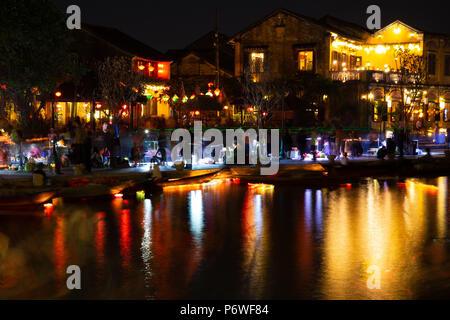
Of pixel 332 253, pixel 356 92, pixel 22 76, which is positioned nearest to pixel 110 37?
pixel 356 92

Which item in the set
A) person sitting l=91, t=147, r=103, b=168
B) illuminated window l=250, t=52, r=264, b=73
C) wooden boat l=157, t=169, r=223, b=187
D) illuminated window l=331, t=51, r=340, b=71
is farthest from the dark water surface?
illuminated window l=331, t=51, r=340, b=71

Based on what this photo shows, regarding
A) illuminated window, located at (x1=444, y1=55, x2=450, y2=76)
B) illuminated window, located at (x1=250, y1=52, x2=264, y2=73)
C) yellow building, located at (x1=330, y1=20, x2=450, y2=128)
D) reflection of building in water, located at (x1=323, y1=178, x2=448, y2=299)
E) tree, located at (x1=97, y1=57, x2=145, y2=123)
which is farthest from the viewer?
illuminated window, located at (x1=444, y1=55, x2=450, y2=76)

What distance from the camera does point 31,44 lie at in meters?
26.5

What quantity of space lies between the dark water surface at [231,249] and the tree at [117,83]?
25.5 metres

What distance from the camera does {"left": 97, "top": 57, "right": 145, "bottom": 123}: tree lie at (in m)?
41.0

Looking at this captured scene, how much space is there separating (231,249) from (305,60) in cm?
3953

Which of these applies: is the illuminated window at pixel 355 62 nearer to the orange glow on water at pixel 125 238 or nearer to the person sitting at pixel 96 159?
the person sitting at pixel 96 159

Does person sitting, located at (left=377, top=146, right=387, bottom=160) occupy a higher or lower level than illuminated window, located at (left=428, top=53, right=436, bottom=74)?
lower

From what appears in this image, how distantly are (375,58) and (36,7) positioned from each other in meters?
33.1

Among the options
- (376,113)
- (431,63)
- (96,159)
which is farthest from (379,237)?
(431,63)

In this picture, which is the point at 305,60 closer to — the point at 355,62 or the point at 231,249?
the point at 355,62

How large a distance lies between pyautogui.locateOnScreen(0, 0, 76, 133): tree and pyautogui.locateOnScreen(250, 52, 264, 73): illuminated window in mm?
19351

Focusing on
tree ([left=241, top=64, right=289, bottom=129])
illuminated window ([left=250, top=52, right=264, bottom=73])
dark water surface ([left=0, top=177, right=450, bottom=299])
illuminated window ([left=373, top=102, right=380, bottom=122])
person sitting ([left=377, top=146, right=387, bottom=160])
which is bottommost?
dark water surface ([left=0, top=177, right=450, bottom=299])

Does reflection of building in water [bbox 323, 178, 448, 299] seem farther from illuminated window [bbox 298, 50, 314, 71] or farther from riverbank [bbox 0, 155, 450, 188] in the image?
illuminated window [bbox 298, 50, 314, 71]
